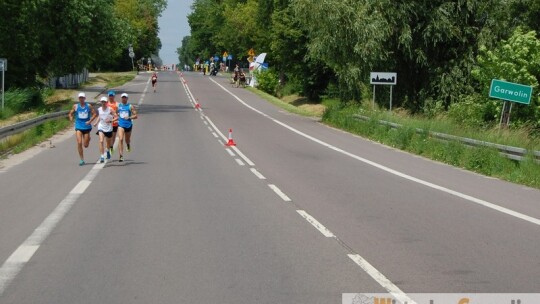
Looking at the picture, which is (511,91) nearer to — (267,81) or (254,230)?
(254,230)

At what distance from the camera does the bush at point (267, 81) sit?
237 ft

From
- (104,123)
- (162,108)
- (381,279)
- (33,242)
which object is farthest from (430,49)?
(381,279)

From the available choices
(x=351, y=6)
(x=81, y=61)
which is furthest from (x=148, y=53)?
(x=351, y=6)

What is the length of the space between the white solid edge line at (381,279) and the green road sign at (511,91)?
46.7 feet

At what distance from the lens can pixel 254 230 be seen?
29.9ft

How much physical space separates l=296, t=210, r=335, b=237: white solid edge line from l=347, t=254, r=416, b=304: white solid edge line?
4.23 ft

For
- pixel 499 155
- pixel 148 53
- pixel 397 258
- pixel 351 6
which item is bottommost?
pixel 148 53

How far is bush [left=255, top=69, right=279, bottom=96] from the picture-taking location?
7212 centimetres

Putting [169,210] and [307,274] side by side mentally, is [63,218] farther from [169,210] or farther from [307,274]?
[307,274]

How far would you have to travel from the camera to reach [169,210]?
10.7m

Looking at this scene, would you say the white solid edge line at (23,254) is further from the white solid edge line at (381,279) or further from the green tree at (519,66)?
the green tree at (519,66)

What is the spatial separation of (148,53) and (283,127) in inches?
4263

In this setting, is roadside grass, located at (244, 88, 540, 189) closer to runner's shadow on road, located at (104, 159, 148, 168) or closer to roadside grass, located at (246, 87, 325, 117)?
runner's shadow on road, located at (104, 159, 148, 168)

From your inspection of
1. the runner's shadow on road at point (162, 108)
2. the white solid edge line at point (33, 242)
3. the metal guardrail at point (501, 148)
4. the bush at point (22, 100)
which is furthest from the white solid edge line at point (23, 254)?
the runner's shadow on road at point (162, 108)
